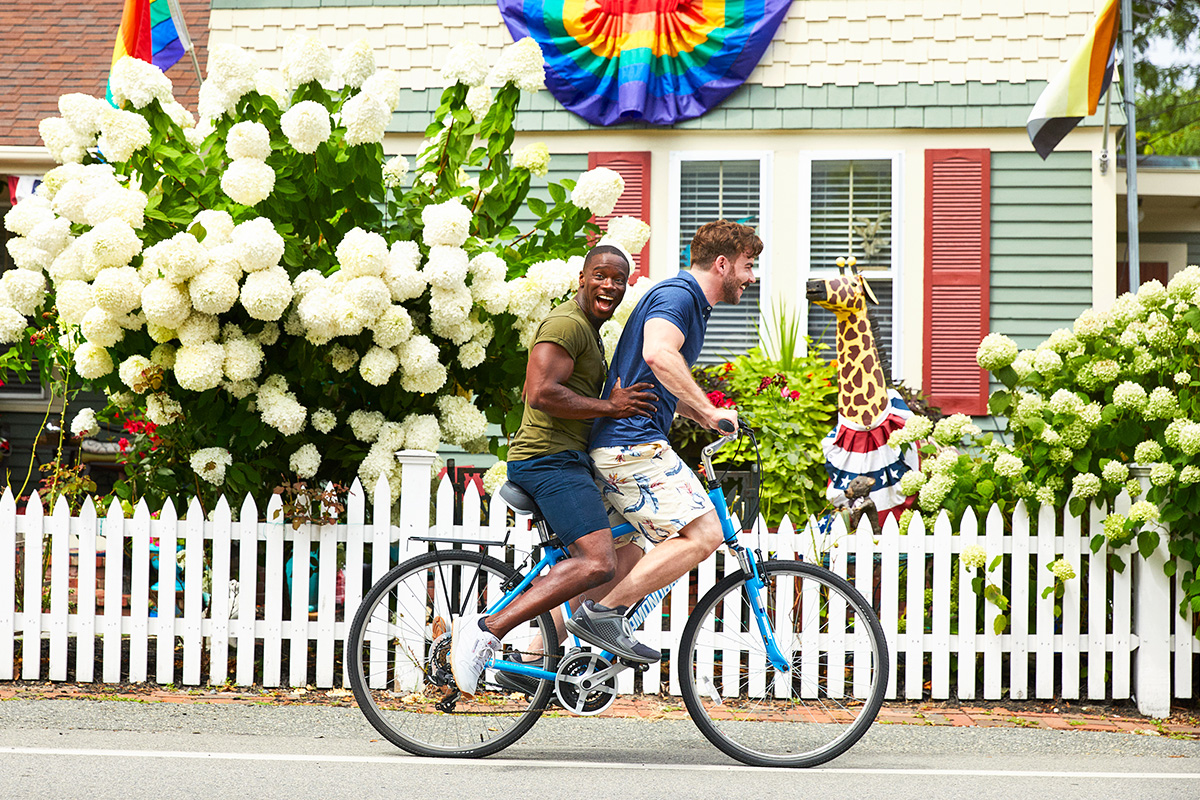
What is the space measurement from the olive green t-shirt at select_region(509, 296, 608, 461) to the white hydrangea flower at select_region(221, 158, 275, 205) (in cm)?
164

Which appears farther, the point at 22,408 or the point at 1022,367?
the point at 22,408

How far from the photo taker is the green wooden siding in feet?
29.1

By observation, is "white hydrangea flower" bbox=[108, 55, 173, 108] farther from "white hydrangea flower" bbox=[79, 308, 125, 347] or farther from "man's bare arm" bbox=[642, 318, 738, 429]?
"man's bare arm" bbox=[642, 318, 738, 429]

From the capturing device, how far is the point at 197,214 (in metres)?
5.29

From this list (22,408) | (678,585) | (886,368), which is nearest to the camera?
(678,585)

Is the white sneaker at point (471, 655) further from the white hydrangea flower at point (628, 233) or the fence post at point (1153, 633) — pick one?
the fence post at point (1153, 633)

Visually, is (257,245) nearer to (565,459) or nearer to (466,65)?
(466,65)

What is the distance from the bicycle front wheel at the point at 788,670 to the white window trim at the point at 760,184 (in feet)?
14.3

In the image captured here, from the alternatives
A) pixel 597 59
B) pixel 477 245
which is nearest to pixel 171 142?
pixel 477 245

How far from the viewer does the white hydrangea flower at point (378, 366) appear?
5145 millimetres

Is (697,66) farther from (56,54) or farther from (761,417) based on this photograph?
(56,54)

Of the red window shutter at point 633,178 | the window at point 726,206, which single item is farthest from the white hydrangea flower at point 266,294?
the window at point 726,206

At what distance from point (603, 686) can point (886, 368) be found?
139 inches

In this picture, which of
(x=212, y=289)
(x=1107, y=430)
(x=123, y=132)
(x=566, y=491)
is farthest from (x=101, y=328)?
(x=1107, y=430)
